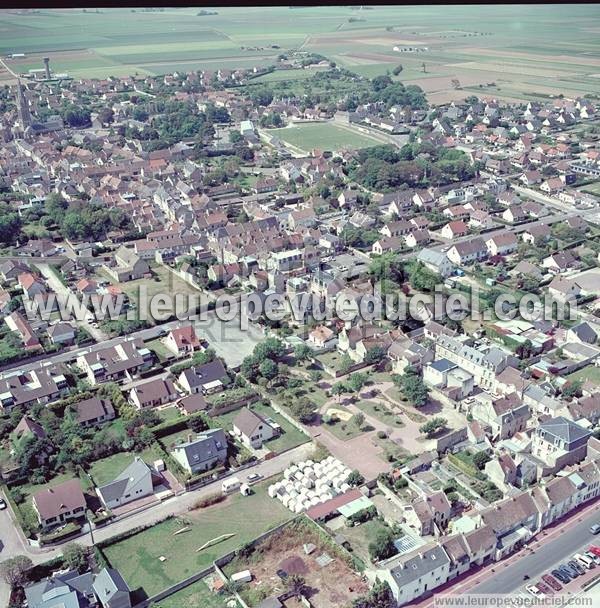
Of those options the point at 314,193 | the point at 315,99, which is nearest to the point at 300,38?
the point at 315,99

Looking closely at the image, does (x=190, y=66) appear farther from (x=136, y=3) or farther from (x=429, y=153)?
(x=136, y=3)

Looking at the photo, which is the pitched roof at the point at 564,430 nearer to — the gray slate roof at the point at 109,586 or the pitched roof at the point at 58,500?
the gray slate roof at the point at 109,586

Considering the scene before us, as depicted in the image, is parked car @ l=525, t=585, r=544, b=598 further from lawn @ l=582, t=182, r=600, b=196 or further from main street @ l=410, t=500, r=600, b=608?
lawn @ l=582, t=182, r=600, b=196

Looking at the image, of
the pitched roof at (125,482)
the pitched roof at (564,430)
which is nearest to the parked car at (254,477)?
the pitched roof at (125,482)

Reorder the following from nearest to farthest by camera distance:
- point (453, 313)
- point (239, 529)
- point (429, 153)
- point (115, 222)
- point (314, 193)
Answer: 1. point (239, 529)
2. point (453, 313)
3. point (115, 222)
4. point (314, 193)
5. point (429, 153)

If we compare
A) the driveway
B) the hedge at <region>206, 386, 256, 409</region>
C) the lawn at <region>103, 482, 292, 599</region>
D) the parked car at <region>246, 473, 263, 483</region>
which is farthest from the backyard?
the lawn at <region>103, 482, 292, 599</region>

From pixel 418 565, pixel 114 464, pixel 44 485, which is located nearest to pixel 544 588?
pixel 418 565

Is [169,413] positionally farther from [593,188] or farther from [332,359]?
[593,188]
